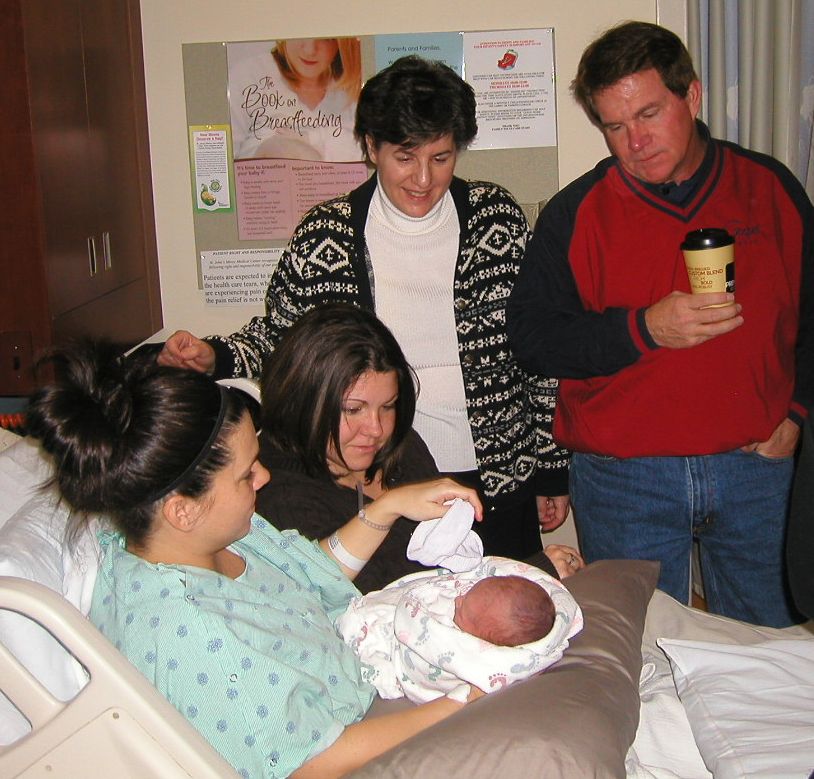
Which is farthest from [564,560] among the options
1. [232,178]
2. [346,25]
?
[346,25]

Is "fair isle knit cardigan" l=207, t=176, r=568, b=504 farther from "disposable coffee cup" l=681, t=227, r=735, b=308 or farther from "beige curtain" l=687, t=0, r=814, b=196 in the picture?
"beige curtain" l=687, t=0, r=814, b=196

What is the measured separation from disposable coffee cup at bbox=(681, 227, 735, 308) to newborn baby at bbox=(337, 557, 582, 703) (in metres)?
0.62

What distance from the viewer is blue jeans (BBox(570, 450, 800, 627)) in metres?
2.02

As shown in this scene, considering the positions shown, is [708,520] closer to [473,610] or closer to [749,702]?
[749,702]

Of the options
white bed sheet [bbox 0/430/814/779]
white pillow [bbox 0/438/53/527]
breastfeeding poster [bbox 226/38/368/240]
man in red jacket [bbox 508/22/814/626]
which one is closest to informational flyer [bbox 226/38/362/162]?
breastfeeding poster [bbox 226/38/368/240]

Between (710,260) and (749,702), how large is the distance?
0.77 meters

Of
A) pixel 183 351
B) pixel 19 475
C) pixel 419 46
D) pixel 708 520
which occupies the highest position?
pixel 419 46

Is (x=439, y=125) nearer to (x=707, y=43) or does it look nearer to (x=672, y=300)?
(x=672, y=300)

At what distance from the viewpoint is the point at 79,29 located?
2.37 meters

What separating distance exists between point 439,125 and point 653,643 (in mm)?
1128

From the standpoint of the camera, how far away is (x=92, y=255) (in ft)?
7.96

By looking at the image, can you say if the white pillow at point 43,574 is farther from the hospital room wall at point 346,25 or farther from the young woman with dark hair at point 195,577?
the hospital room wall at point 346,25

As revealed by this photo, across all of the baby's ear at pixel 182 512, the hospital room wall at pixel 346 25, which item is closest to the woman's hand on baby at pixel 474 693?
the baby's ear at pixel 182 512

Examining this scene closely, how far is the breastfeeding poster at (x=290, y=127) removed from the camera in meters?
2.84
